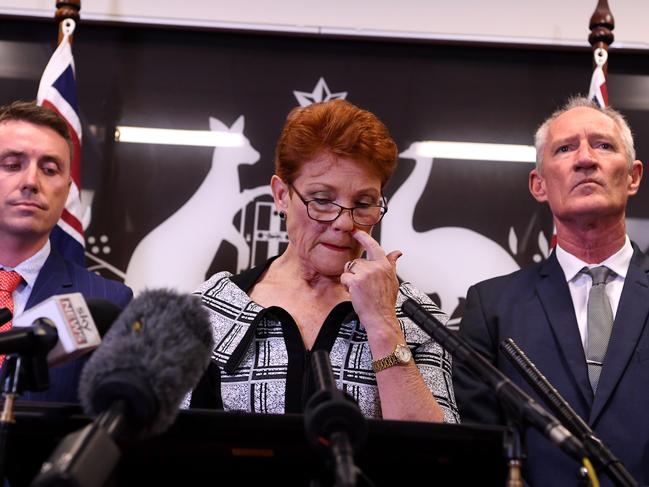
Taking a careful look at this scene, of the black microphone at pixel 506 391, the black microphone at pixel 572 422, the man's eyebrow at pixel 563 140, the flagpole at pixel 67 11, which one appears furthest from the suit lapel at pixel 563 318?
the flagpole at pixel 67 11

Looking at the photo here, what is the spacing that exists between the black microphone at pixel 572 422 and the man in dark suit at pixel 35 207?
132cm

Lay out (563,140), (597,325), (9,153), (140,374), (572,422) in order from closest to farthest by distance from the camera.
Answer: (140,374) → (572,422) → (597,325) → (9,153) → (563,140)

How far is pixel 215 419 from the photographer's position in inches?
44.4

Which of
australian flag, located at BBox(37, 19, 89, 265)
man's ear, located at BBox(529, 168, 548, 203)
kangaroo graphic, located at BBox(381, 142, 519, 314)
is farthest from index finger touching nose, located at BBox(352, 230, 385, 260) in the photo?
australian flag, located at BBox(37, 19, 89, 265)

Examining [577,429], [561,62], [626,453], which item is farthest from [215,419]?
[561,62]

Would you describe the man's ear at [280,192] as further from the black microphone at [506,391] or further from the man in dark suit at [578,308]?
the black microphone at [506,391]

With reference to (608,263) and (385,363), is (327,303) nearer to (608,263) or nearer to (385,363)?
(385,363)

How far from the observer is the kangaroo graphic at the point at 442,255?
3.26 m

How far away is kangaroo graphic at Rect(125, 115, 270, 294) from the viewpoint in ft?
10.7

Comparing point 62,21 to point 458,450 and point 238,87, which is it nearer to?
point 238,87

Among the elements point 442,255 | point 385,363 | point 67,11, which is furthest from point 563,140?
point 67,11

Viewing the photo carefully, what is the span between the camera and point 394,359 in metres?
1.90

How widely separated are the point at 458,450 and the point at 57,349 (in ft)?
1.84

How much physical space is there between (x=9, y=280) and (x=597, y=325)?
64.0 inches
